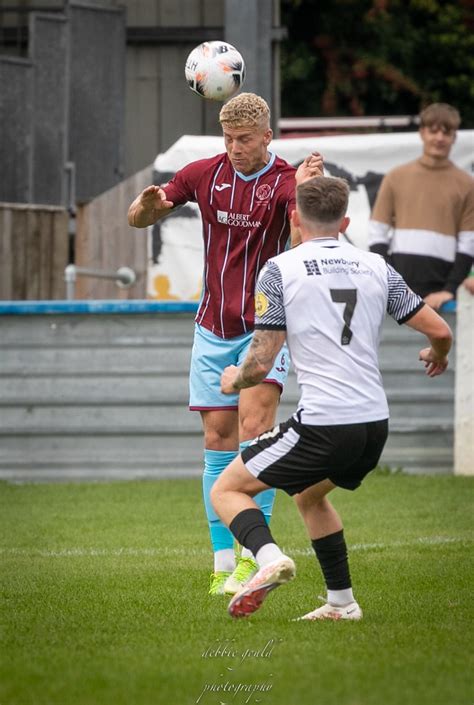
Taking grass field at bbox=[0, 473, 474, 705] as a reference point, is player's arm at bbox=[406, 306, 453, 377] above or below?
above

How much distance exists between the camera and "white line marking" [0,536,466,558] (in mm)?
7645

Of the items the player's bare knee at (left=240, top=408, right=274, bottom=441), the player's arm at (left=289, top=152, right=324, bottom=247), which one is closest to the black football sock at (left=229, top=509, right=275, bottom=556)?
the player's bare knee at (left=240, top=408, right=274, bottom=441)

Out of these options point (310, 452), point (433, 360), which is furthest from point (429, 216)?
point (310, 452)

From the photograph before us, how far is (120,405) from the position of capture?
11094mm

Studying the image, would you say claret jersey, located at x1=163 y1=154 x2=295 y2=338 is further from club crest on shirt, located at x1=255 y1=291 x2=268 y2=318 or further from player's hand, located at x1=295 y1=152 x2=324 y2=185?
club crest on shirt, located at x1=255 y1=291 x2=268 y2=318

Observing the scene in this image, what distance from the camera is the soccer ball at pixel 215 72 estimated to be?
725cm

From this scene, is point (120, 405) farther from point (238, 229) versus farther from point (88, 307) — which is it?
point (238, 229)

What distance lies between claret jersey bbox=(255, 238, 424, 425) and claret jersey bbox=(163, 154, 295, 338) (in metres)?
1.30

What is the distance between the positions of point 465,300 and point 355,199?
2.50 meters

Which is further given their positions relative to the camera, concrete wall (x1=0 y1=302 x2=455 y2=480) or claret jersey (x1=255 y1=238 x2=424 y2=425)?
concrete wall (x1=0 y1=302 x2=455 y2=480)

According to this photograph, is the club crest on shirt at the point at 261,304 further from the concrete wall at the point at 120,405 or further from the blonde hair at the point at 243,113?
the concrete wall at the point at 120,405

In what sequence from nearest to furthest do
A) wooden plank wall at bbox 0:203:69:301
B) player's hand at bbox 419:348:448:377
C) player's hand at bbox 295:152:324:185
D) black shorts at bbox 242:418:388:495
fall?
black shorts at bbox 242:418:388:495, player's hand at bbox 419:348:448:377, player's hand at bbox 295:152:324:185, wooden plank wall at bbox 0:203:69:301

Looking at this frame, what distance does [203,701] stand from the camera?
4176 millimetres

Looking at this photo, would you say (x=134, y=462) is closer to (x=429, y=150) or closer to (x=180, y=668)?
(x=429, y=150)
